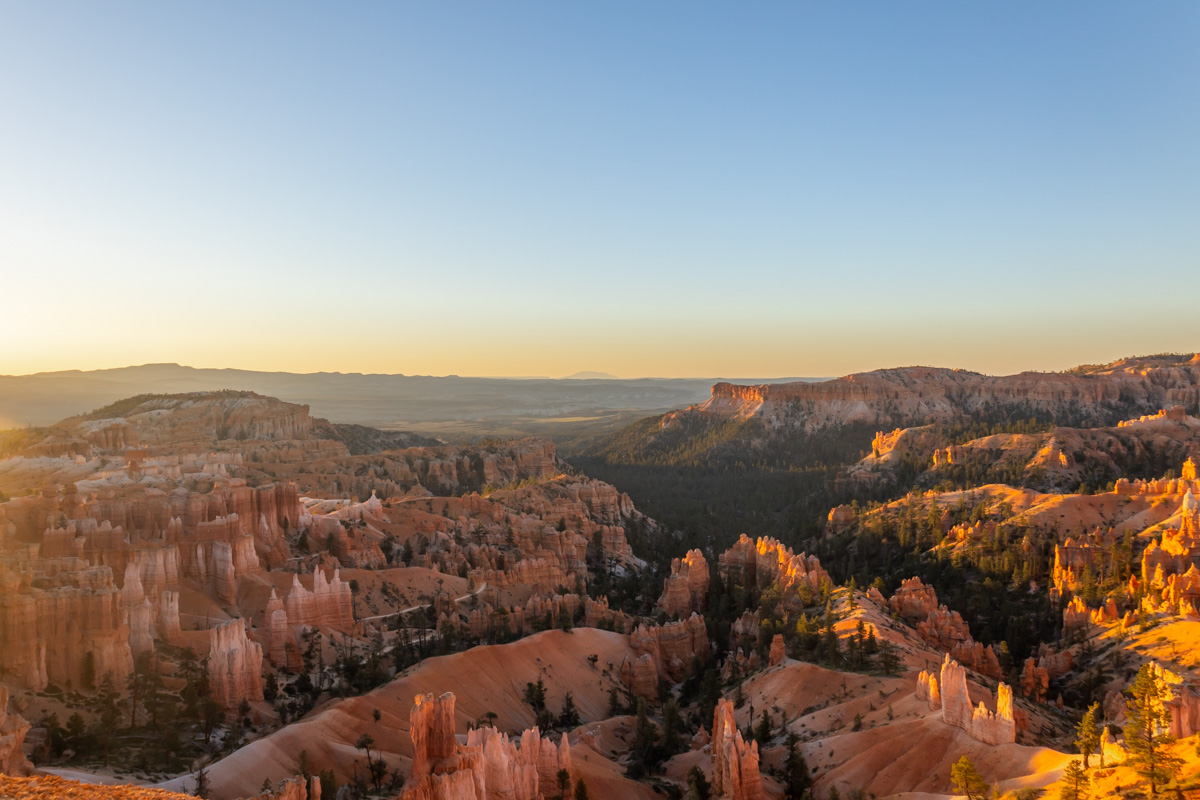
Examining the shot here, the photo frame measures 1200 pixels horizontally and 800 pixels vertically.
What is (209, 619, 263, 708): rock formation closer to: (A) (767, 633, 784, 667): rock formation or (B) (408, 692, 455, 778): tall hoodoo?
(B) (408, 692, 455, 778): tall hoodoo

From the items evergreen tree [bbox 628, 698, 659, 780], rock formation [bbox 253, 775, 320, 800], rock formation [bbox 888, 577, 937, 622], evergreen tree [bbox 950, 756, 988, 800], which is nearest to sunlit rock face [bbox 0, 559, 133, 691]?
rock formation [bbox 253, 775, 320, 800]

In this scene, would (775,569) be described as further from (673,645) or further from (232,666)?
(232,666)

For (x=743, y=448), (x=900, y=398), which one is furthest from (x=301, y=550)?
(x=900, y=398)

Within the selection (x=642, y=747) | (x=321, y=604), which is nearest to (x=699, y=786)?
(x=642, y=747)

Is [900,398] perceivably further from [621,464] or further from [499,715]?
[499,715]

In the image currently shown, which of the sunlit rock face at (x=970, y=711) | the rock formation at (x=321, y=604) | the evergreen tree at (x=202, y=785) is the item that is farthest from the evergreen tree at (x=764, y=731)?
the rock formation at (x=321, y=604)

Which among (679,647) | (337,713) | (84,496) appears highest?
(84,496)
